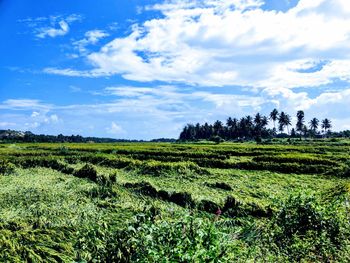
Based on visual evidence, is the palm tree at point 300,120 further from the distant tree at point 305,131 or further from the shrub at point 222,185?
the shrub at point 222,185

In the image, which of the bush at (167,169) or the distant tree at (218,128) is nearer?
the bush at (167,169)

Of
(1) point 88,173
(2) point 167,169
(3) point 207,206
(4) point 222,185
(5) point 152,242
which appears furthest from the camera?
(2) point 167,169

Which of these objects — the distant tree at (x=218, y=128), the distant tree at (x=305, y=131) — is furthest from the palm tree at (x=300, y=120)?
the distant tree at (x=218, y=128)

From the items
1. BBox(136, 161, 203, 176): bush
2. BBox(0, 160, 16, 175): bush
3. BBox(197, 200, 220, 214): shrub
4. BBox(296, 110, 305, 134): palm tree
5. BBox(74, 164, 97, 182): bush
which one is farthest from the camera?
BBox(296, 110, 305, 134): palm tree

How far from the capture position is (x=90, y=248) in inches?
230

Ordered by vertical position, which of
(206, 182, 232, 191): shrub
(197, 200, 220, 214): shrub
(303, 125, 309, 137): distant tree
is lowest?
(197, 200, 220, 214): shrub

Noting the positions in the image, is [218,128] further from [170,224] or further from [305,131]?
[170,224]

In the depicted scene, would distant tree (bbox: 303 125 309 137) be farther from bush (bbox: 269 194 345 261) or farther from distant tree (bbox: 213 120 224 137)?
bush (bbox: 269 194 345 261)

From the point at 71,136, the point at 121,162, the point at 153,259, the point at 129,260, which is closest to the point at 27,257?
the point at 129,260

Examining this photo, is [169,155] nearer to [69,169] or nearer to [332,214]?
[69,169]

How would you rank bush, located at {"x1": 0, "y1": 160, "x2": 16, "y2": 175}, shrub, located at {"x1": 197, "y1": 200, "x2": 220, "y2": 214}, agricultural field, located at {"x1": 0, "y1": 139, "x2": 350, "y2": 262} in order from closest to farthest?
agricultural field, located at {"x1": 0, "y1": 139, "x2": 350, "y2": 262}, shrub, located at {"x1": 197, "y1": 200, "x2": 220, "y2": 214}, bush, located at {"x1": 0, "y1": 160, "x2": 16, "y2": 175}

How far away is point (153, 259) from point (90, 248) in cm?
115

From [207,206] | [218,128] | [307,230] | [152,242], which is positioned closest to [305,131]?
[218,128]

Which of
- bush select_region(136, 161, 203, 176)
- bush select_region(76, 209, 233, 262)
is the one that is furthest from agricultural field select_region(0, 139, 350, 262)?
bush select_region(136, 161, 203, 176)
